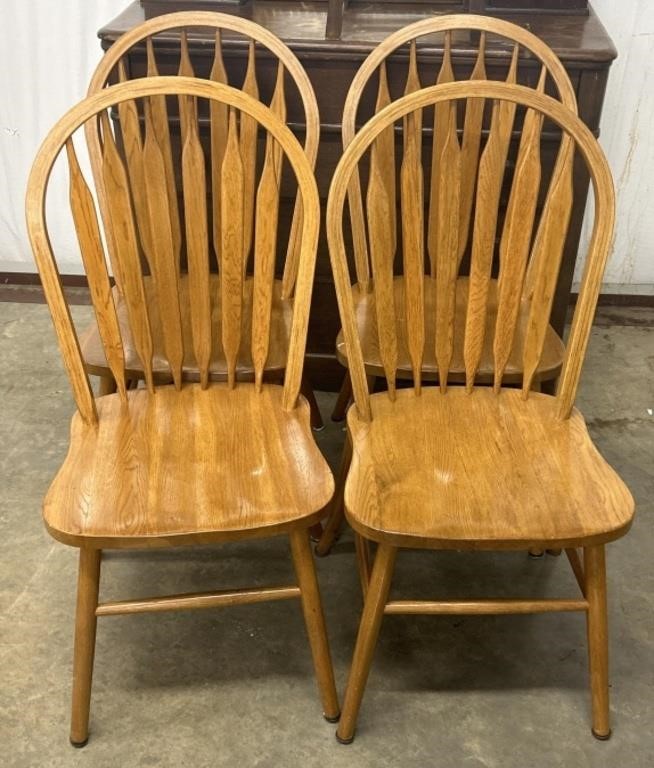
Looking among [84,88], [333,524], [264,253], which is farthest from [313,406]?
[84,88]

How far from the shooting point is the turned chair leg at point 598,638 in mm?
1411

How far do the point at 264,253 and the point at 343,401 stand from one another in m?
0.77

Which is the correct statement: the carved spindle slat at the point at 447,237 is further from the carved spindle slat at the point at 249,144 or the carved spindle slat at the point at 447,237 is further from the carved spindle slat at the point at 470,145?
the carved spindle slat at the point at 249,144

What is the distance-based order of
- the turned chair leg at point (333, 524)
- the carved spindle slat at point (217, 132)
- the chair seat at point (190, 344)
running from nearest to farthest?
1. the chair seat at point (190, 344)
2. the carved spindle slat at point (217, 132)
3. the turned chair leg at point (333, 524)

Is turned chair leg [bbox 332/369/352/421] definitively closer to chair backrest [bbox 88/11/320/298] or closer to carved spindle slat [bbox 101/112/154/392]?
chair backrest [bbox 88/11/320/298]

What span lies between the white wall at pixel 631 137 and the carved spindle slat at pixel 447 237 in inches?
40.9

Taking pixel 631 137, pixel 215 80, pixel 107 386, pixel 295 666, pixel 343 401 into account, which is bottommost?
pixel 295 666

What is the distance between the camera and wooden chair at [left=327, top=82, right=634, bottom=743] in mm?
1337

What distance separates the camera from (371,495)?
137 cm

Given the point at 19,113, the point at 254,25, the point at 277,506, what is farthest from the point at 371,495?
the point at 19,113

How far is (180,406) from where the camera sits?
1.57 metres

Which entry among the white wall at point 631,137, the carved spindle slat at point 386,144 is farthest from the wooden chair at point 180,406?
the white wall at point 631,137

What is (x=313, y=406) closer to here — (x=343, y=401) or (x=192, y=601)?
(x=343, y=401)

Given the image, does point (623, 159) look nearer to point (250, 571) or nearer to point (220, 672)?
point (250, 571)
